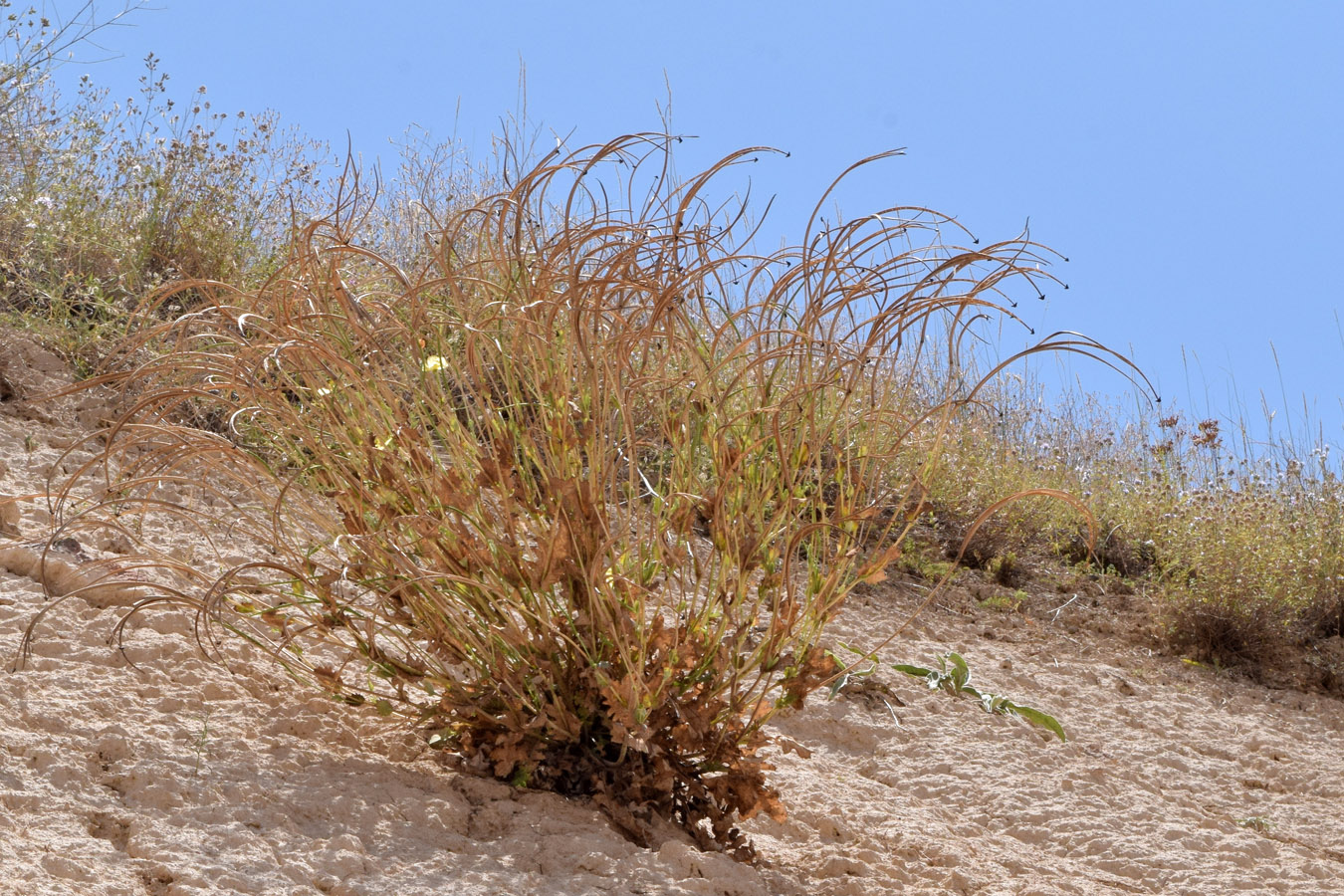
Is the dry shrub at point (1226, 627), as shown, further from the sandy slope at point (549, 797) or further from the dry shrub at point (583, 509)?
the dry shrub at point (583, 509)

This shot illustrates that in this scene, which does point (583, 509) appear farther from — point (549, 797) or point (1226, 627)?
point (1226, 627)

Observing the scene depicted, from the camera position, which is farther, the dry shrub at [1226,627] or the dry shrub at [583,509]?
the dry shrub at [1226,627]

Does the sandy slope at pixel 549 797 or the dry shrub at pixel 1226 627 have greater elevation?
the dry shrub at pixel 1226 627

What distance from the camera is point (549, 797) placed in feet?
7.06

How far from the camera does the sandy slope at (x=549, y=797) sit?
5.95 ft

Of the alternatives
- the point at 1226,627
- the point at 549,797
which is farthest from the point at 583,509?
the point at 1226,627

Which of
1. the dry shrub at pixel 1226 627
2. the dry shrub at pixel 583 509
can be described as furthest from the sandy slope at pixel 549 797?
the dry shrub at pixel 1226 627

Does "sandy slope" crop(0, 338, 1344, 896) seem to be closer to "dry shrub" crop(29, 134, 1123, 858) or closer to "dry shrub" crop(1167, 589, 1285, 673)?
"dry shrub" crop(29, 134, 1123, 858)

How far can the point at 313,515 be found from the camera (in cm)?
227

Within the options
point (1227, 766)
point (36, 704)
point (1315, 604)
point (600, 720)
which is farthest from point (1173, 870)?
point (1315, 604)

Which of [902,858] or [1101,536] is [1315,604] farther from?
[902,858]

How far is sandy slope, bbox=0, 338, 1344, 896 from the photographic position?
5.95ft

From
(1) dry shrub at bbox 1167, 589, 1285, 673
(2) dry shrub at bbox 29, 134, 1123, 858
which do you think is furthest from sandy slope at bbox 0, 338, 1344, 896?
(1) dry shrub at bbox 1167, 589, 1285, 673

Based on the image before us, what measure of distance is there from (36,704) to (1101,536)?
5140 millimetres
